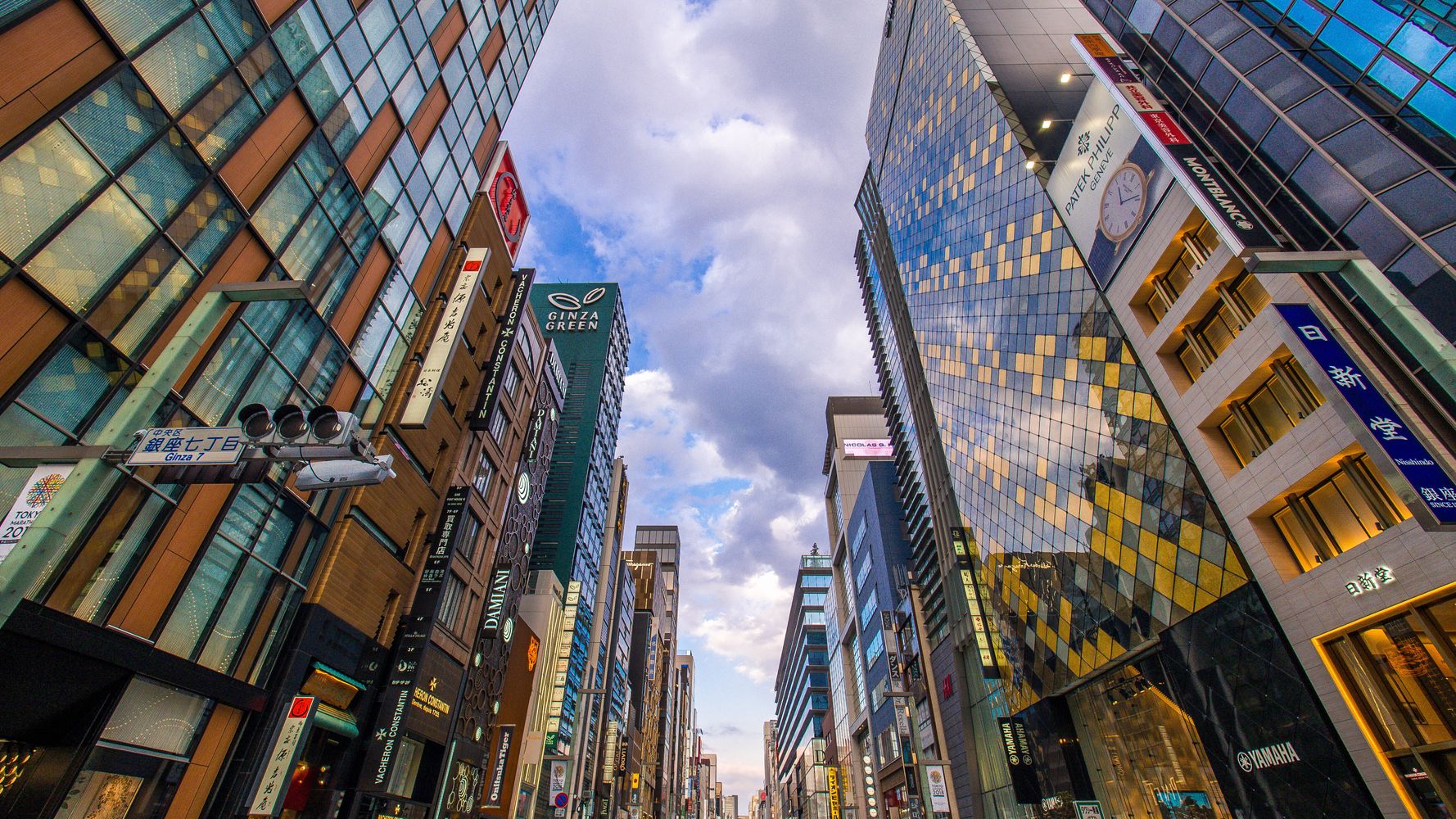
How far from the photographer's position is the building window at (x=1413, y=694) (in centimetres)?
1600

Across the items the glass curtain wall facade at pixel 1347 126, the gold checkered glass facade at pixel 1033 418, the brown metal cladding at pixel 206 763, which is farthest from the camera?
the gold checkered glass facade at pixel 1033 418

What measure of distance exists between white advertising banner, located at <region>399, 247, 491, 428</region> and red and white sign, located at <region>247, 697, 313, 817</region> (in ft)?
33.6

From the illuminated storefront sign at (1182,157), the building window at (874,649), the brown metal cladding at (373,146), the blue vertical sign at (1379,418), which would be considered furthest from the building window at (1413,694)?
the building window at (874,649)

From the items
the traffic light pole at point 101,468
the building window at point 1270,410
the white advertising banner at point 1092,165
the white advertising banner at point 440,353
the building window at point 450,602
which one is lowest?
the traffic light pole at point 101,468

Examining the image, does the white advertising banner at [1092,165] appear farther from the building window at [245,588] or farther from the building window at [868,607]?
the building window at [868,607]

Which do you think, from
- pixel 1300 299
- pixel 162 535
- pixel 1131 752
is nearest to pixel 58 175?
pixel 162 535

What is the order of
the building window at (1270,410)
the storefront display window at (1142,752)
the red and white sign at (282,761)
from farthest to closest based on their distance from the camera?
1. the storefront display window at (1142,752)
2. the building window at (1270,410)
3. the red and white sign at (282,761)

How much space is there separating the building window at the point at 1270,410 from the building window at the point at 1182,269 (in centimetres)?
548

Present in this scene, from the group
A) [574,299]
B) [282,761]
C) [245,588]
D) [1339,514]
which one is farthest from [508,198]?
[574,299]

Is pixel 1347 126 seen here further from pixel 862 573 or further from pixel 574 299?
pixel 574 299

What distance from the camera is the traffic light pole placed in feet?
18.8

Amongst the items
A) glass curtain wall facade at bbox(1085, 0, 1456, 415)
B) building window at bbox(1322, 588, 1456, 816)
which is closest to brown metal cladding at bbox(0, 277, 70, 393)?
building window at bbox(1322, 588, 1456, 816)

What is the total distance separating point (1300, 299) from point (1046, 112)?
3229cm

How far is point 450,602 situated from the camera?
33.0 meters
